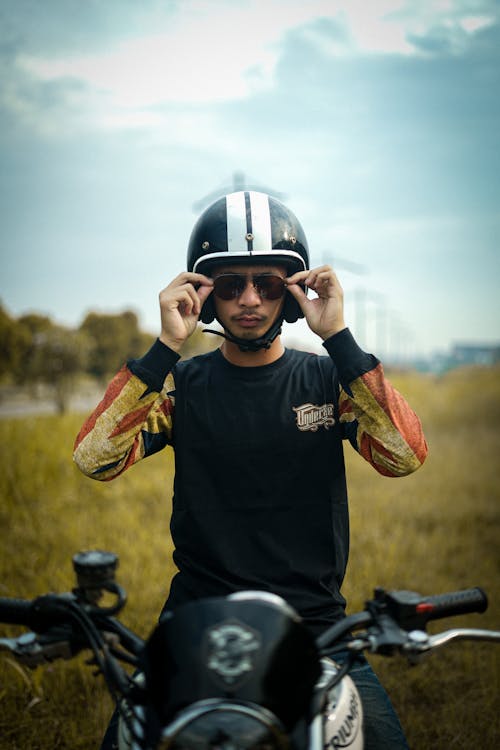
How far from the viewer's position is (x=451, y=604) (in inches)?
67.1

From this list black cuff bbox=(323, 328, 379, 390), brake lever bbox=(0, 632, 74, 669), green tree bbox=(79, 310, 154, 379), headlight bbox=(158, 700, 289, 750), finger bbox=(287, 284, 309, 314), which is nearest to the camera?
headlight bbox=(158, 700, 289, 750)

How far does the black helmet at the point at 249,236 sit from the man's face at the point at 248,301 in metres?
0.08

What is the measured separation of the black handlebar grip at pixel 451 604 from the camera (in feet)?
5.40

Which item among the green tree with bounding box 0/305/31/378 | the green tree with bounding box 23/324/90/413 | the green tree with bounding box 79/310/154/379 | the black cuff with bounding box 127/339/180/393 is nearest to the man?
the black cuff with bounding box 127/339/180/393

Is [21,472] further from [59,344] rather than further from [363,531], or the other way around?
[59,344]

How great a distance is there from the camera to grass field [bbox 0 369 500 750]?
11.8 feet

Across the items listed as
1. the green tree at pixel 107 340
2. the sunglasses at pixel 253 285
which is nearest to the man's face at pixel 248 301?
the sunglasses at pixel 253 285

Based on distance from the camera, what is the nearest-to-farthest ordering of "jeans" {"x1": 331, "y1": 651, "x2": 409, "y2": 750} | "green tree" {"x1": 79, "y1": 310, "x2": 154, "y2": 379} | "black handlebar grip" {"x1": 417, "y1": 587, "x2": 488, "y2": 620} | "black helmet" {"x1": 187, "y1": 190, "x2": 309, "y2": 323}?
"black handlebar grip" {"x1": 417, "y1": 587, "x2": 488, "y2": 620}, "jeans" {"x1": 331, "y1": 651, "x2": 409, "y2": 750}, "black helmet" {"x1": 187, "y1": 190, "x2": 309, "y2": 323}, "green tree" {"x1": 79, "y1": 310, "x2": 154, "y2": 379}

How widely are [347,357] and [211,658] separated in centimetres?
129

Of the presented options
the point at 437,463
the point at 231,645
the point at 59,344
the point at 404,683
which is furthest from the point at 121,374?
the point at 59,344

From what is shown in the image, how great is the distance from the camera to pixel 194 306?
245 centimetres

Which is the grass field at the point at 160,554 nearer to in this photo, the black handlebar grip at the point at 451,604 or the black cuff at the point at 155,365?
the black handlebar grip at the point at 451,604

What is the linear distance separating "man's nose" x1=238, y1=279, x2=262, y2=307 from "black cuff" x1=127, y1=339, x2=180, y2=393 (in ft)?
1.49

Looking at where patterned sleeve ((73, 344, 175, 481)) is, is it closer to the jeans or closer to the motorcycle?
the motorcycle
